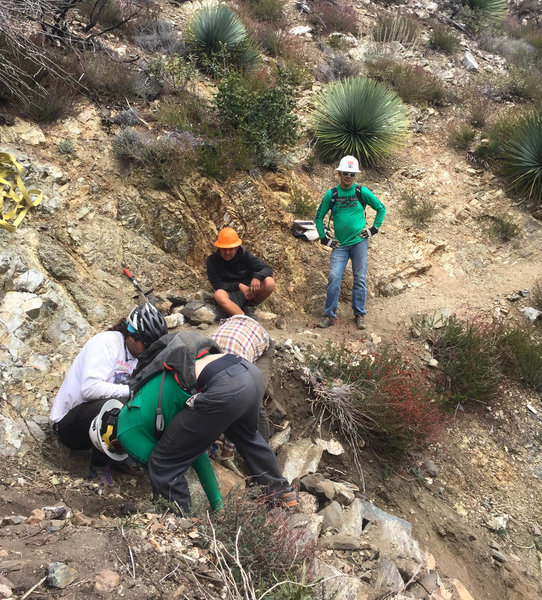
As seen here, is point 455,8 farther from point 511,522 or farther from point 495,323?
point 511,522

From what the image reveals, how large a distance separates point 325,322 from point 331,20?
925cm

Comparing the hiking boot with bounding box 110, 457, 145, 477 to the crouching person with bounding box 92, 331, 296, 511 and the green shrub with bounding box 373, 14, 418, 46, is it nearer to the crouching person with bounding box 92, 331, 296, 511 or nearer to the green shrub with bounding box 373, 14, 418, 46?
the crouching person with bounding box 92, 331, 296, 511

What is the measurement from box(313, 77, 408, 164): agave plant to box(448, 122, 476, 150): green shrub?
136 cm

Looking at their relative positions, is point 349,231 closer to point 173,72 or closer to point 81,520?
point 173,72

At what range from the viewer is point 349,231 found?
18.9 feet

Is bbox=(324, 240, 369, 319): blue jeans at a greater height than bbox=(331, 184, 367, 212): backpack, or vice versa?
bbox=(331, 184, 367, 212): backpack

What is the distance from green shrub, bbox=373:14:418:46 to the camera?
11.8m

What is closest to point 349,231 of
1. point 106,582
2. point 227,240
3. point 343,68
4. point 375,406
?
point 227,240

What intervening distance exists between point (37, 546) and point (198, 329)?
301 cm

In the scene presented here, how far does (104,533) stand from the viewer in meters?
2.50

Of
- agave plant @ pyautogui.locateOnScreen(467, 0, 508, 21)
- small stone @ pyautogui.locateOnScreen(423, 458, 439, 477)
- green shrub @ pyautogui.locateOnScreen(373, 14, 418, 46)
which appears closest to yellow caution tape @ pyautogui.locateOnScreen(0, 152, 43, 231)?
small stone @ pyautogui.locateOnScreen(423, 458, 439, 477)

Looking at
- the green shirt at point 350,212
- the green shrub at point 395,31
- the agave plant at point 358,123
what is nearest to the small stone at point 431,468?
the green shirt at point 350,212

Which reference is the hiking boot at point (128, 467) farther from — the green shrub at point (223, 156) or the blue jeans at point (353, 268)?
the green shrub at point (223, 156)

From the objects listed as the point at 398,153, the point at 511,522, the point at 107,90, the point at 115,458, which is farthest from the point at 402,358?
the point at 107,90
